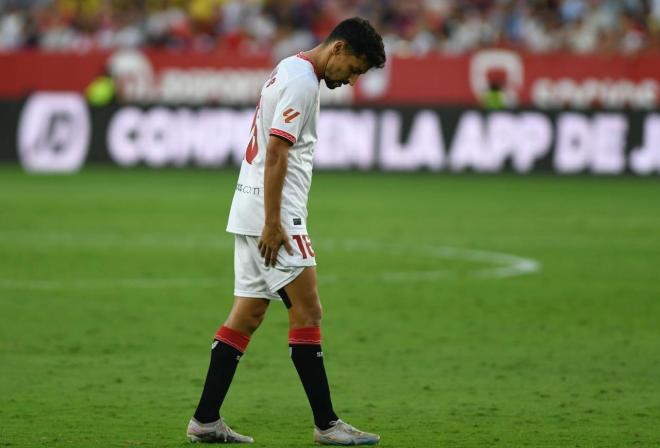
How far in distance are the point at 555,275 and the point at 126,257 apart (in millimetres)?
4707

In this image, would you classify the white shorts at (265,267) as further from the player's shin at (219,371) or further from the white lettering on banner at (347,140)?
the white lettering on banner at (347,140)

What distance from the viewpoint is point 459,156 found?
26.9m

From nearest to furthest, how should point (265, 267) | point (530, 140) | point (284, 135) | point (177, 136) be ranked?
point (284, 135)
point (265, 267)
point (530, 140)
point (177, 136)

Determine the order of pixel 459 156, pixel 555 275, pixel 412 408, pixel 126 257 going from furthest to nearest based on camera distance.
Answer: pixel 459 156
pixel 126 257
pixel 555 275
pixel 412 408

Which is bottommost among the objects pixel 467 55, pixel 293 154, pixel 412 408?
pixel 412 408

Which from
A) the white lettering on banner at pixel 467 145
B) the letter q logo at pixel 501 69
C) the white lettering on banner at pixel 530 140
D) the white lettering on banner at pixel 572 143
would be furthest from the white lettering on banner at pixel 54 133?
the letter q logo at pixel 501 69

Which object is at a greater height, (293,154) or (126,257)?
(293,154)

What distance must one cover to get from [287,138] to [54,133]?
71.2 feet

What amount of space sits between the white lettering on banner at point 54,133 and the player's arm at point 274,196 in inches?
833

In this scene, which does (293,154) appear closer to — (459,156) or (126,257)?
(126,257)

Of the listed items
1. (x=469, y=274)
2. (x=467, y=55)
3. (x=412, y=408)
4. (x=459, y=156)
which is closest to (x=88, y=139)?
(x=459, y=156)

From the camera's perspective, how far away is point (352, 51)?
6.54m

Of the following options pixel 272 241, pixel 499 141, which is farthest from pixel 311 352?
pixel 499 141

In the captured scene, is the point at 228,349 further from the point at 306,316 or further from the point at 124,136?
the point at 124,136
